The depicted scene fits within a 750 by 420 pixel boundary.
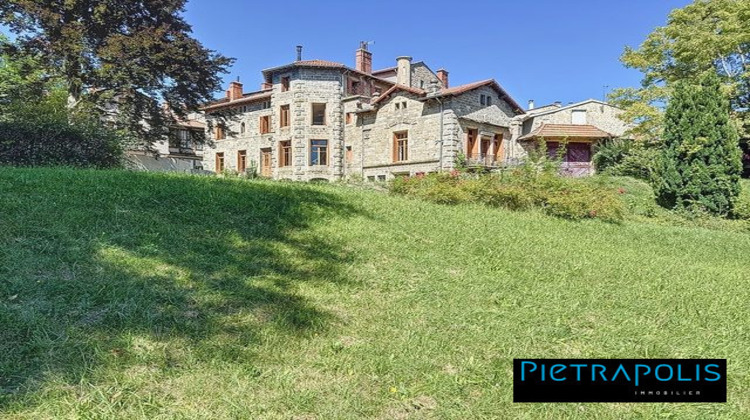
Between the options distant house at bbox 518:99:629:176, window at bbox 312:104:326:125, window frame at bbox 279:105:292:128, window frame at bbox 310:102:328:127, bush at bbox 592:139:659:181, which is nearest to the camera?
bush at bbox 592:139:659:181

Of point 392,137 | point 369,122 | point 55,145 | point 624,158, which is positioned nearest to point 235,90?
point 369,122

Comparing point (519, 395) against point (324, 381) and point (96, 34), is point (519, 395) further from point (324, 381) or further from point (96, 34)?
point (96, 34)

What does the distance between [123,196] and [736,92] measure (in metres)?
26.4

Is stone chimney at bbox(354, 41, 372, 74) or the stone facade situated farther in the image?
stone chimney at bbox(354, 41, 372, 74)

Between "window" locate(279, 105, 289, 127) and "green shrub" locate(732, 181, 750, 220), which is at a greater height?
"window" locate(279, 105, 289, 127)

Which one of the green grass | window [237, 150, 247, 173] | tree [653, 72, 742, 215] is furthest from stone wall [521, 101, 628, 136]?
the green grass

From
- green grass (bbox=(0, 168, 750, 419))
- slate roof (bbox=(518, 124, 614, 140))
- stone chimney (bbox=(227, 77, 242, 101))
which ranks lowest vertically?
green grass (bbox=(0, 168, 750, 419))

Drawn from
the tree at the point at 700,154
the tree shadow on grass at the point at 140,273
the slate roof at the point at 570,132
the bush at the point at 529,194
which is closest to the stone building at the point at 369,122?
the slate roof at the point at 570,132

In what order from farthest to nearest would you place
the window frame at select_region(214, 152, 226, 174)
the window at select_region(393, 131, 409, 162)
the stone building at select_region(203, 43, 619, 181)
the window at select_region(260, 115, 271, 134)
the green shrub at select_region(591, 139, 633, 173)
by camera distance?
the window frame at select_region(214, 152, 226, 174) < the window at select_region(260, 115, 271, 134) < the window at select_region(393, 131, 409, 162) < the stone building at select_region(203, 43, 619, 181) < the green shrub at select_region(591, 139, 633, 173)

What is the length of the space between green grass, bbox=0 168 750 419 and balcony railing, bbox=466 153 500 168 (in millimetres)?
18602

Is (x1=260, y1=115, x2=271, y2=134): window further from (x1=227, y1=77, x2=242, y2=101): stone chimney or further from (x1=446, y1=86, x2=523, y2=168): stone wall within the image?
(x1=446, y1=86, x2=523, y2=168): stone wall

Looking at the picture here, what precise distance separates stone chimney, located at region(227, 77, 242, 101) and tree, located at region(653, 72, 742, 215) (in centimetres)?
2900

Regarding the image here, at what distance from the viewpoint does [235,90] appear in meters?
36.1

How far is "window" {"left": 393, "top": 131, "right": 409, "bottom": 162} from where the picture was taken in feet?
89.0
